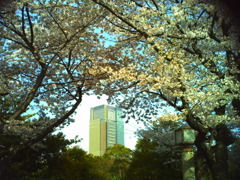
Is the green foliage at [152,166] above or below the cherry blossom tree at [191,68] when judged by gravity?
below

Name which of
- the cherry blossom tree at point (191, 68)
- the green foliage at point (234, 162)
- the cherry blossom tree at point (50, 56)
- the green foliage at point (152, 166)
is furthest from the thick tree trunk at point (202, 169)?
the green foliage at point (234, 162)

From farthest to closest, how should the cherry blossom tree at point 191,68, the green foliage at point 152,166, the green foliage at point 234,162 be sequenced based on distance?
the green foliage at point 152,166, the green foliage at point 234,162, the cherry blossom tree at point 191,68

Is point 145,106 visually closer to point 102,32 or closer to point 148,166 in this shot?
point 102,32

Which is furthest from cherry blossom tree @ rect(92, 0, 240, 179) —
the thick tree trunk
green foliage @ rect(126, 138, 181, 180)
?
green foliage @ rect(126, 138, 181, 180)

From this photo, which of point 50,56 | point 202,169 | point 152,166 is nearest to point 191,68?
point 202,169

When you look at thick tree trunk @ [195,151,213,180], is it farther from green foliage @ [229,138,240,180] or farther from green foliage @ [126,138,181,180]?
green foliage @ [229,138,240,180]

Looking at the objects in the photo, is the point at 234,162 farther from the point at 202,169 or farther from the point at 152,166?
the point at 202,169

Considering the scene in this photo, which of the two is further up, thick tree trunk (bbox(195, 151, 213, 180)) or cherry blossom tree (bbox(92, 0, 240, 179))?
cherry blossom tree (bbox(92, 0, 240, 179))

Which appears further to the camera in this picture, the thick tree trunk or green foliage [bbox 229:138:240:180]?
green foliage [bbox 229:138:240:180]

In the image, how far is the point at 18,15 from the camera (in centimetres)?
1012

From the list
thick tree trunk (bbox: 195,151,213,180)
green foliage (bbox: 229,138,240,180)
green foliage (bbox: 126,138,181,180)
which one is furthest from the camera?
green foliage (bbox: 126,138,181,180)

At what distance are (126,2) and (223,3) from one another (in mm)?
8871

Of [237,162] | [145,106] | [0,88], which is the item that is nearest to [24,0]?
[0,88]

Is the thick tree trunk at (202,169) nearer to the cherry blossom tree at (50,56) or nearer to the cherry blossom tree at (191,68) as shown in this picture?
the cherry blossom tree at (191,68)
